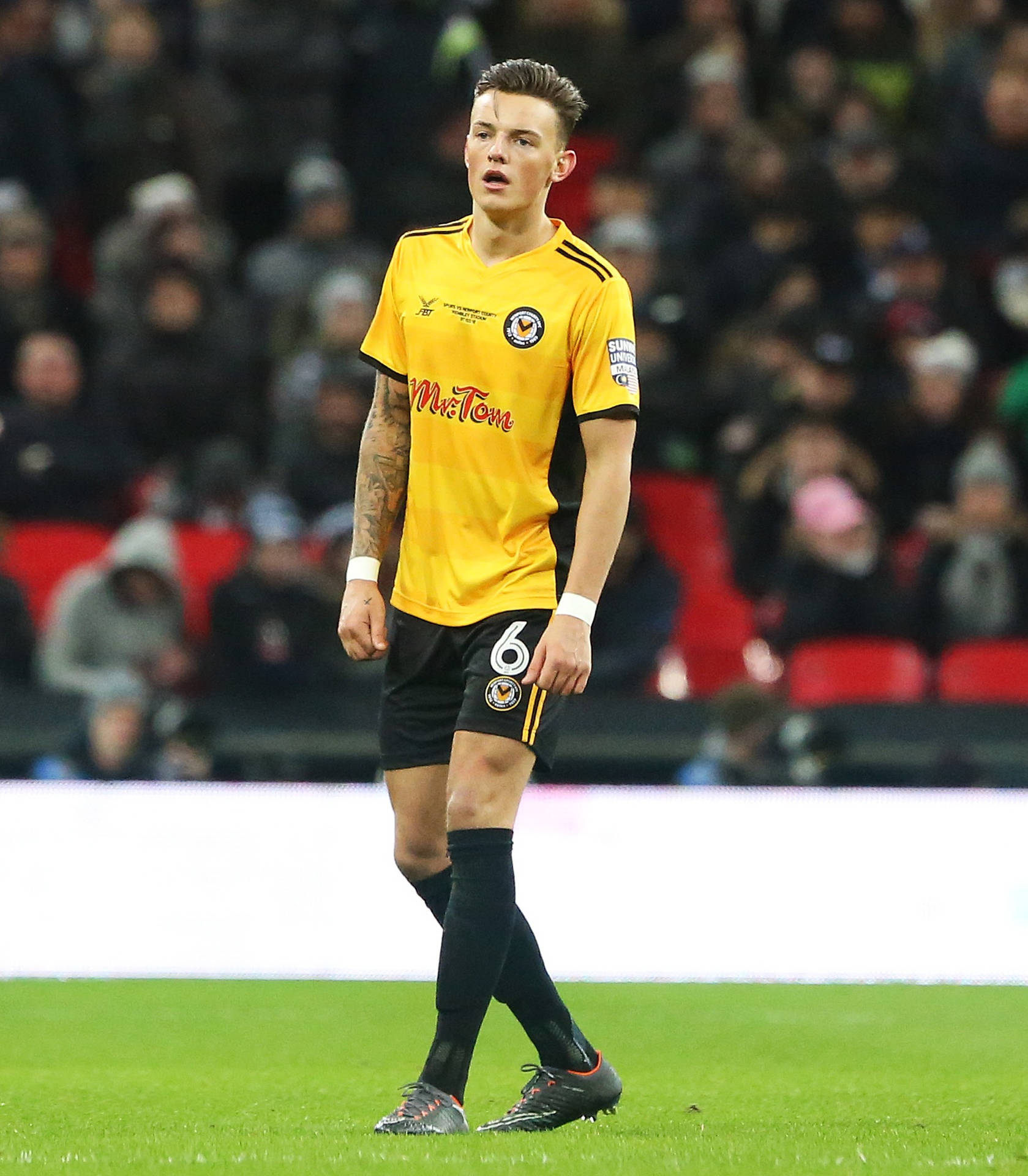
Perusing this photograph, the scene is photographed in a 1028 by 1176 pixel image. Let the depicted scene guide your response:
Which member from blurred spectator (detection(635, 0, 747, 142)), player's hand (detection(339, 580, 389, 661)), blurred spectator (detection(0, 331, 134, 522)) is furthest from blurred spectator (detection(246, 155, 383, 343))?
player's hand (detection(339, 580, 389, 661))

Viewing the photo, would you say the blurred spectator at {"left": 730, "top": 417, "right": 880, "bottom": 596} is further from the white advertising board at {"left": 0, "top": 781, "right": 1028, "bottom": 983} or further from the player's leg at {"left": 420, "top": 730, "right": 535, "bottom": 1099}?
the player's leg at {"left": 420, "top": 730, "right": 535, "bottom": 1099}

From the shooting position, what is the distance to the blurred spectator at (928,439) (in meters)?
11.3

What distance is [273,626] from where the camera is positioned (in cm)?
988

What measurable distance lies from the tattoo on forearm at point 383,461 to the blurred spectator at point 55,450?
21.1 feet

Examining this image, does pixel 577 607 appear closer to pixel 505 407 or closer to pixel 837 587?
pixel 505 407

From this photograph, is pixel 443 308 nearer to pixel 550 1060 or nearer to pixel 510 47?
pixel 550 1060

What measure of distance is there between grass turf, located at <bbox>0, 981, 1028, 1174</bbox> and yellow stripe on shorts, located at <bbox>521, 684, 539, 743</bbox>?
81cm

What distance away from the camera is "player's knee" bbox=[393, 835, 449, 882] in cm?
469

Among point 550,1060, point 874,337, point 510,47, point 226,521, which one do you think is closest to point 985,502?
point 874,337

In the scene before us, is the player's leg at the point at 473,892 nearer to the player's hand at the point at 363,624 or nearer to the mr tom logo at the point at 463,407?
the player's hand at the point at 363,624

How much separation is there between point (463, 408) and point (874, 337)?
7.79 metres

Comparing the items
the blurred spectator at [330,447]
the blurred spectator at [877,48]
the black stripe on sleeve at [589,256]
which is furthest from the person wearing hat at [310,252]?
the black stripe on sleeve at [589,256]

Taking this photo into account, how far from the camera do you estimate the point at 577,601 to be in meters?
4.41

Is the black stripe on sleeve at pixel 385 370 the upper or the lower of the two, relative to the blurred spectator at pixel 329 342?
lower
